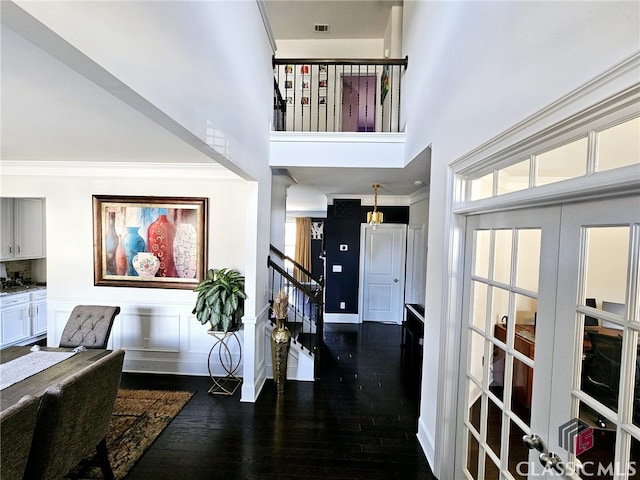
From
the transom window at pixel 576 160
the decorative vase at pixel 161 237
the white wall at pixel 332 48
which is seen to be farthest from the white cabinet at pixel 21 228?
the transom window at pixel 576 160

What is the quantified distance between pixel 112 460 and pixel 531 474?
9.21 ft

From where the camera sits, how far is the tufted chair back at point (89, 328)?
2791mm

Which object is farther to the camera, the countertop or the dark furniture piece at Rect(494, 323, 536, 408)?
the countertop

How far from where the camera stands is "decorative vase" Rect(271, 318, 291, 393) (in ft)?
10.9

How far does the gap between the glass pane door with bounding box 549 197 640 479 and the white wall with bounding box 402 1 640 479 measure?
1.64 ft

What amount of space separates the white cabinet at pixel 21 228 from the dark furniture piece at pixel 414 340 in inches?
238

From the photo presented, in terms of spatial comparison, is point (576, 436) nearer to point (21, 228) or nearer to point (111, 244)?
point (111, 244)

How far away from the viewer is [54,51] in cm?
83

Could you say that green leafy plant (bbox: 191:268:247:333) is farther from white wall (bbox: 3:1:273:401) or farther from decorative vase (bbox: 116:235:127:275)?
decorative vase (bbox: 116:235:127:275)

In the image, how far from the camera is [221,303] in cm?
310

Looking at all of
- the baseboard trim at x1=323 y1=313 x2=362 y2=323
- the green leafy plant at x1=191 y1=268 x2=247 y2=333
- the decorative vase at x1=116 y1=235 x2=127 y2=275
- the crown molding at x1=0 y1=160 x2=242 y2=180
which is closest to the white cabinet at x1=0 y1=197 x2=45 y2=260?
the crown molding at x1=0 y1=160 x2=242 y2=180

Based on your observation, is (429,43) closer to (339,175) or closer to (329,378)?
(339,175)

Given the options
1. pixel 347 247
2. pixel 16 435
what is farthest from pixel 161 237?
pixel 347 247

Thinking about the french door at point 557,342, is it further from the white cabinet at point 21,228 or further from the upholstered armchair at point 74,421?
the white cabinet at point 21,228
